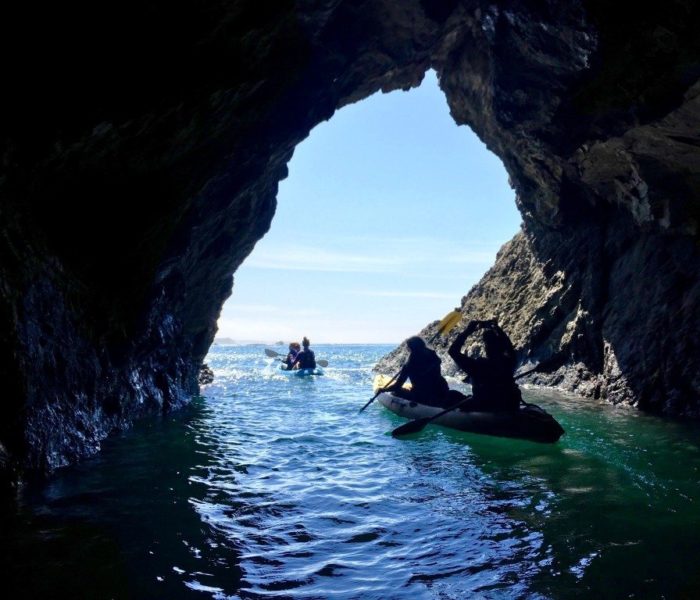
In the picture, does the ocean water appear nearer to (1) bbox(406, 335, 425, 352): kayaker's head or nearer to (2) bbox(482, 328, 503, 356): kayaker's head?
(2) bbox(482, 328, 503, 356): kayaker's head

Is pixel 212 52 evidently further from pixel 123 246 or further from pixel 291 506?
pixel 291 506

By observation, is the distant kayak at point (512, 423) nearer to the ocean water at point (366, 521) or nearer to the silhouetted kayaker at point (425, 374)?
the ocean water at point (366, 521)

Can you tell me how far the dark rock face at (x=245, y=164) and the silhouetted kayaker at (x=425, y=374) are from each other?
565 centimetres

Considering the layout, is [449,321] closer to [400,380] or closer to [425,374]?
[425,374]

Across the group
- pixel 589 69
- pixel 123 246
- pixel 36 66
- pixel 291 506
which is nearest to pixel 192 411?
pixel 123 246

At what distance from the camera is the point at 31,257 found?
287 inches

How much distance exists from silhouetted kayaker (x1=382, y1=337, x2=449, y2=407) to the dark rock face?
5.65m

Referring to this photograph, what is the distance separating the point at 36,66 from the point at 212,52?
3.13m

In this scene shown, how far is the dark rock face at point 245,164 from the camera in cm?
668

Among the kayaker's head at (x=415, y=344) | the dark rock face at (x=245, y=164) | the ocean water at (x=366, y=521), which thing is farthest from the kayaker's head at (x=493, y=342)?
the dark rock face at (x=245, y=164)

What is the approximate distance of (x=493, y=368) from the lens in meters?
9.75

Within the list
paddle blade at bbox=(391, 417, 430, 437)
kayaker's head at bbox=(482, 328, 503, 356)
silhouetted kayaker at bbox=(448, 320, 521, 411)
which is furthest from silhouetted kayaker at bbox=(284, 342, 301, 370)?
kayaker's head at bbox=(482, 328, 503, 356)

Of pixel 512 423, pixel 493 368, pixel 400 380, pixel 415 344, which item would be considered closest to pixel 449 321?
pixel 415 344

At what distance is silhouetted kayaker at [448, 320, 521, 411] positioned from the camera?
31.2ft
